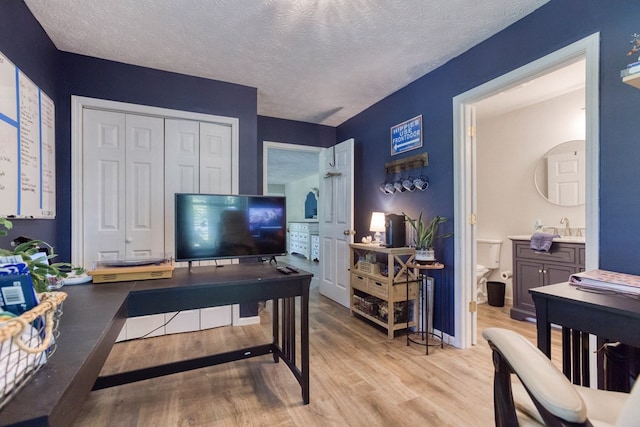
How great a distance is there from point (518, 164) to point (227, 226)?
11.6 feet

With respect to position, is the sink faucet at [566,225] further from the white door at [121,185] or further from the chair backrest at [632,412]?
the white door at [121,185]

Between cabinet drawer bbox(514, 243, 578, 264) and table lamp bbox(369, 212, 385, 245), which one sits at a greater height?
table lamp bbox(369, 212, 385, 245)

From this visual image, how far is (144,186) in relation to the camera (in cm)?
270

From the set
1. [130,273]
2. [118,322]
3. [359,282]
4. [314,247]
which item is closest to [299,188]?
[314,247]

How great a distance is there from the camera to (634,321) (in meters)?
1.03

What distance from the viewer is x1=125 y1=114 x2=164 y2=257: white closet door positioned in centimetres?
266

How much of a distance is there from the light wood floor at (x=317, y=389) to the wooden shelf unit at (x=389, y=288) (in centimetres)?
18

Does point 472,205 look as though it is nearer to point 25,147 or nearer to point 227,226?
point 227,226

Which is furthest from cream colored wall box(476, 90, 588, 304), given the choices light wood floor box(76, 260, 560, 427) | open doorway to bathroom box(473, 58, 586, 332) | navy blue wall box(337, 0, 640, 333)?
navy blue wall box(337, 0, 640, 333)

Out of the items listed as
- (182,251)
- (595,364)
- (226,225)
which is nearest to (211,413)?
(182,251)

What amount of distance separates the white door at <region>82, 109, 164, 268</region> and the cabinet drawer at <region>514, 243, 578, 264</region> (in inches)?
146

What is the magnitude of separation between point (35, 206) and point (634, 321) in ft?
10.6

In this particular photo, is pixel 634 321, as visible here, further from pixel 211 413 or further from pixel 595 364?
pixel 211 413

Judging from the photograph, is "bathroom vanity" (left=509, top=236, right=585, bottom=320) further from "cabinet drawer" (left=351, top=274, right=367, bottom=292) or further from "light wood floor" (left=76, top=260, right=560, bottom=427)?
"cabinet drawer" (left=351, top=274, right=367, bottom=292)
